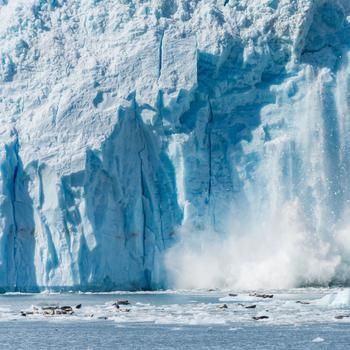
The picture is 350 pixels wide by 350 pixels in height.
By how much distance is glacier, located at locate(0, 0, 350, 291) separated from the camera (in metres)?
25.8

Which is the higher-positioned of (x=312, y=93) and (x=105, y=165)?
(x=312, y=93)

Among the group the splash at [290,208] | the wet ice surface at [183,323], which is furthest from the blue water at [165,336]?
the splash at [290,208]

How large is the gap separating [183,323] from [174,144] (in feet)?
28.9

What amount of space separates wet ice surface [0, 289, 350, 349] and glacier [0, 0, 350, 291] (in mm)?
2038

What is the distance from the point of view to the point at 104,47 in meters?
27.6

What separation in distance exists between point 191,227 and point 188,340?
404 inches

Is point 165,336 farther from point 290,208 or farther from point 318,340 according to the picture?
point 290,208

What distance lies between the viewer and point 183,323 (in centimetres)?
1852

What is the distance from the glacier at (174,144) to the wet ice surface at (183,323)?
204cm

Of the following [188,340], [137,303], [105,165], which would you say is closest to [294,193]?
[105,165]

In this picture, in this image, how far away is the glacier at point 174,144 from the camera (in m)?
25.8

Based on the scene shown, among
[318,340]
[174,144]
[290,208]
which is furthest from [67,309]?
[290,208]

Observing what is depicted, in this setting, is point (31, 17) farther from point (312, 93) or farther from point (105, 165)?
point (312, 93)

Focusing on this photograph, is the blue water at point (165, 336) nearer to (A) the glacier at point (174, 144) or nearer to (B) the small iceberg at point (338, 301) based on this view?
(B) the small iceberg at point (338, 301)
